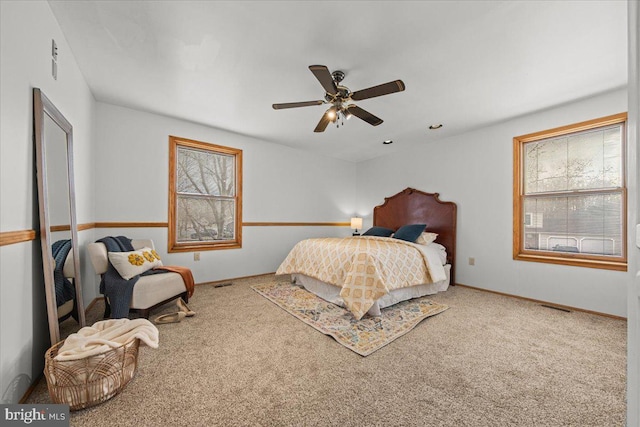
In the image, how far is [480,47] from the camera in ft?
6.64

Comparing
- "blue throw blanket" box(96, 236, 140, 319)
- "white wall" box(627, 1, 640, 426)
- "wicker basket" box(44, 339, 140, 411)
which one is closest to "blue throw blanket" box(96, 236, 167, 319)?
"blue throw blanket" box(96, 236, 140, 319)

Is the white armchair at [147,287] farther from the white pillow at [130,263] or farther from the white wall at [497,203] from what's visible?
the white wall at [497,203]

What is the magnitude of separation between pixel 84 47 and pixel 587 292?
538cm

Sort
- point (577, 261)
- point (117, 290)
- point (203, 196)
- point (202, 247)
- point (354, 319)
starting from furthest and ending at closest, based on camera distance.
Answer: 1. point (203, 196)
2. point (202, 247)
3. point (577, 261)
4. point (354, 319)
5. point (117, 290)

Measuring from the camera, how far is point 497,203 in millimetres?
3580

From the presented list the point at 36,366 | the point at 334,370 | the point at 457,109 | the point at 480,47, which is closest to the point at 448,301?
the point at 334,370

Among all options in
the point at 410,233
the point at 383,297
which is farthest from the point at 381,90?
the point at 410,233

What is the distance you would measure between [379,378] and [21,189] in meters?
2.37

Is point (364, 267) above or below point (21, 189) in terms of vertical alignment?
below

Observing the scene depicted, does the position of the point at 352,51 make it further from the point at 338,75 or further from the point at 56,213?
the point at 56,213

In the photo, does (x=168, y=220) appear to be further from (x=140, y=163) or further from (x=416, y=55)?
(x=416, y=55)

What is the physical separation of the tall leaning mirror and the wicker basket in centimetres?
46

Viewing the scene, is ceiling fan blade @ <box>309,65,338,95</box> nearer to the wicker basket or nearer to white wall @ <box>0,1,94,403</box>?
white wall @ <box>0,1,94,403</box>

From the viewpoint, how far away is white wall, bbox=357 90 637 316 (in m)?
2.78
